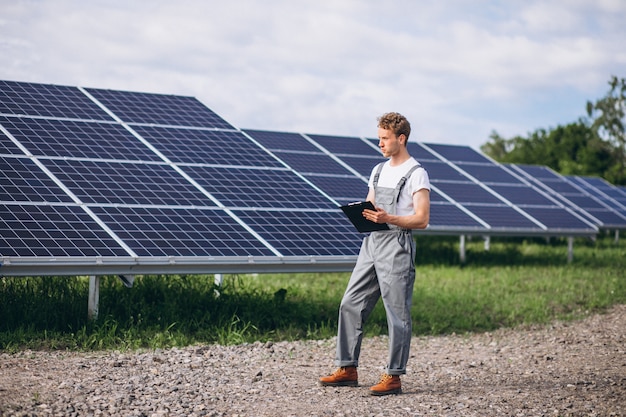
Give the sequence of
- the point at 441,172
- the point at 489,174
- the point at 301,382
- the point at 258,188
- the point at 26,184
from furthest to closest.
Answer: the point at 489,174
the point at 441,172
the point at 258,188
the point at 26,184
the point at 301,382

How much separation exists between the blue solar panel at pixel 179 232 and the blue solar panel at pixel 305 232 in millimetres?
291

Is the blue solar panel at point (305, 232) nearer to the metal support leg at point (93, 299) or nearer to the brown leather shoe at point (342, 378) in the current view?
→ the metal support leg at point (93, 299)

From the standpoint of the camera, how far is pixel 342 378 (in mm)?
6984

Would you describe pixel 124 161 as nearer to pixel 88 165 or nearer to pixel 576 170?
pixel 88 165

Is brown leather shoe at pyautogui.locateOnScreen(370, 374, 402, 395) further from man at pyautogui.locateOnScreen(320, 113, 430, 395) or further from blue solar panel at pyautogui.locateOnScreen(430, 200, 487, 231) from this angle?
blue solar panel at pyautogui.locateOnScreen(430, 200, 487, 231)

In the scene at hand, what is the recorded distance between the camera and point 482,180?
21.1 meters

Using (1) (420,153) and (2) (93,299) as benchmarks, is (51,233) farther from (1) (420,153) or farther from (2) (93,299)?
(1) (420,153)

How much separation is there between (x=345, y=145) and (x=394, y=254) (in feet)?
47.1

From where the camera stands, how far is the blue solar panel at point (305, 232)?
33.0 feet

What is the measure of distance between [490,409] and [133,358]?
347 centimetres

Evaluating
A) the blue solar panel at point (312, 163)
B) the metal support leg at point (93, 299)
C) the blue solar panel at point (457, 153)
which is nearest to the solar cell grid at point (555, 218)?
the blue solar panel at point (457, 153)

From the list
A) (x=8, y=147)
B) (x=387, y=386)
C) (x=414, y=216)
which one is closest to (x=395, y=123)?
(x=414, y=216)

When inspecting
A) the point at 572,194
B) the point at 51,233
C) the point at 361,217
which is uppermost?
the point at 572,194

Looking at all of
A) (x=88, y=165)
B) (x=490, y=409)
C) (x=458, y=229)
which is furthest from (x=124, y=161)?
(x=458, y=229)
